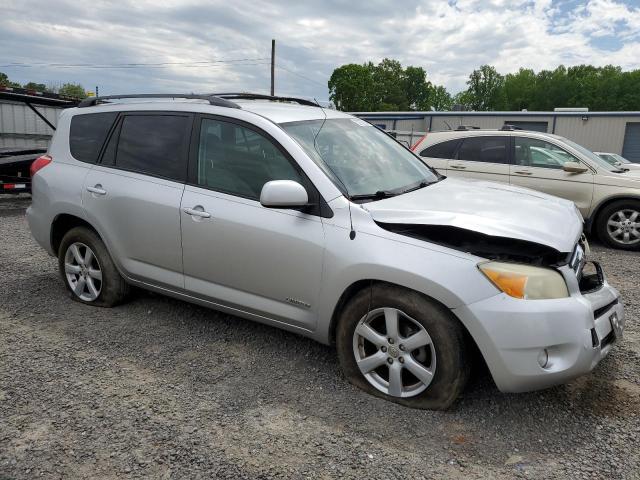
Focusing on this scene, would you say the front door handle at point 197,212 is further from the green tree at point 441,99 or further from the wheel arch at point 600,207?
the green tree at point 441,99

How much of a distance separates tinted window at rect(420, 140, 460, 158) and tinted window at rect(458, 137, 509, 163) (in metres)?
0.12

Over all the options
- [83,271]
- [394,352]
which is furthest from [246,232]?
[83,271]

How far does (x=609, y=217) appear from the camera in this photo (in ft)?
24.3

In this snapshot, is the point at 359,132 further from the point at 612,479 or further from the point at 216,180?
the point at 612,479

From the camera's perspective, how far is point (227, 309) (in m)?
3.61

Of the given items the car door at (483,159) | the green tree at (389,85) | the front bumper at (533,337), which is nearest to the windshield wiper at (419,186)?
the front bumper at (533,337)

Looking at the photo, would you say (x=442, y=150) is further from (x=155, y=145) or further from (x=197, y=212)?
(x=197, y=212)

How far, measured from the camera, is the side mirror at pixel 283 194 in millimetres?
2975

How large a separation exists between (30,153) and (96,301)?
24.6ft

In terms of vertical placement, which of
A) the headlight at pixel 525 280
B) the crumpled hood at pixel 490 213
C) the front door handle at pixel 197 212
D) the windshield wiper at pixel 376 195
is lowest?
the headlight at pixel 525 280

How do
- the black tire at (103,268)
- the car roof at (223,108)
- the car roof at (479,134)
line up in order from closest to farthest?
the car roof at (223,108), the black tire at (103,268), the car roof at (479,134)

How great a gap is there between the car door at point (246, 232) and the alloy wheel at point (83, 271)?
114cm

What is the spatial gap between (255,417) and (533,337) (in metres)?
1.51

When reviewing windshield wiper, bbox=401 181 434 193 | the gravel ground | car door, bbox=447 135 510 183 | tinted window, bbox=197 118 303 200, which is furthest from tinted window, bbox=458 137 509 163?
tinted window, bbox=197 118 303 200
